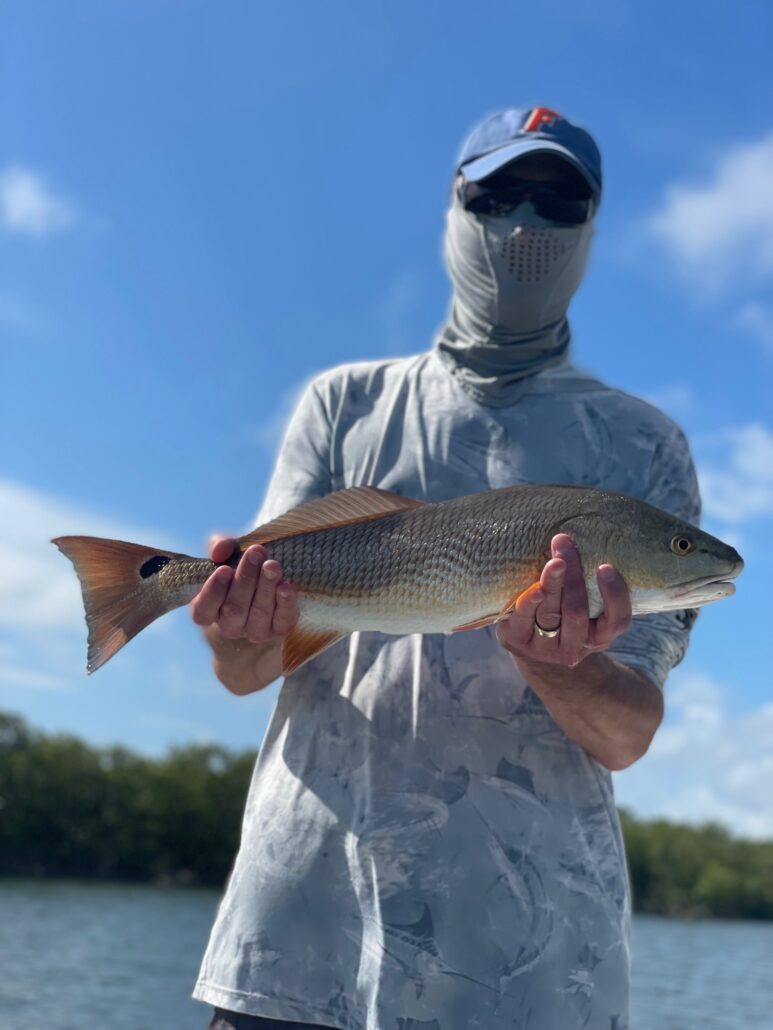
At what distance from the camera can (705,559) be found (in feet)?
12.0

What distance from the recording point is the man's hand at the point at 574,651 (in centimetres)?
337

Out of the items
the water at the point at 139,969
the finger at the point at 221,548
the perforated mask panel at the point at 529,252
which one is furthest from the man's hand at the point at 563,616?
the water at the point at 139,969

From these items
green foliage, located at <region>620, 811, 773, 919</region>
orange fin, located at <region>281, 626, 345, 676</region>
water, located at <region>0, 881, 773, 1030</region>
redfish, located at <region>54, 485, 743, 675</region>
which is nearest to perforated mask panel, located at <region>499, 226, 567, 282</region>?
redfish, located at <region>54, 485, 743, 675</region>

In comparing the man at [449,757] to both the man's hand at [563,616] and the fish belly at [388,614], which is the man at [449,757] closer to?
the man's hand at [563,616]

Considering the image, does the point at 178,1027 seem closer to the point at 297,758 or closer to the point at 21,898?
the point at 297,758

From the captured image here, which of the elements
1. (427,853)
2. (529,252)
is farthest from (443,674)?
(529,252)

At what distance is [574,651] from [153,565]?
144 centimetres

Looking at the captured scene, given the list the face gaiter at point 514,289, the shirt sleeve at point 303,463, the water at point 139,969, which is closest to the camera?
the shirt sleeve at point 303,463

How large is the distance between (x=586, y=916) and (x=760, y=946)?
98742 millimetres

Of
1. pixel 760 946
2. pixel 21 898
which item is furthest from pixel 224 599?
pixel 760 946

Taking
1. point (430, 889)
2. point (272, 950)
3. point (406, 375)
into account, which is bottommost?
point (272, 950)

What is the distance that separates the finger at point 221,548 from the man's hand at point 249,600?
104 millimetres

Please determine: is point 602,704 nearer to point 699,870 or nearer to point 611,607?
point 611,607

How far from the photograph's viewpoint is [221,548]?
3727mm
